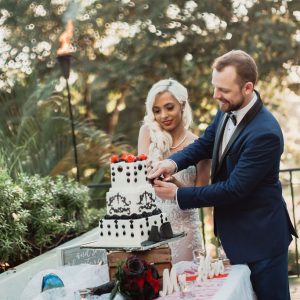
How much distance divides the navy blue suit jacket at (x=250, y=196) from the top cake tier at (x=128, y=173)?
22 centimetres

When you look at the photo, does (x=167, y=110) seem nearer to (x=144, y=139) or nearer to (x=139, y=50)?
(x=144, y=139)

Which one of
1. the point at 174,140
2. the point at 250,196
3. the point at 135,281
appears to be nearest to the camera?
the point at 135,281

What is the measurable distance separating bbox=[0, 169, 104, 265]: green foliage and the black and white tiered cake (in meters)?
1.36

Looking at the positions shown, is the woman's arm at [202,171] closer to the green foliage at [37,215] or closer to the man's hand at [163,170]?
the man's hand at [163,170]

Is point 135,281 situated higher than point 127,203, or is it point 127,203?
point 127,203

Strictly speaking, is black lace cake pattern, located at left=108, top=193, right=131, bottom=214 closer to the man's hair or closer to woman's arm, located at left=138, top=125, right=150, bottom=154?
the man's hair

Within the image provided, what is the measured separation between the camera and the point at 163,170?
11.1ft

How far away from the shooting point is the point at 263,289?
3.24 metres

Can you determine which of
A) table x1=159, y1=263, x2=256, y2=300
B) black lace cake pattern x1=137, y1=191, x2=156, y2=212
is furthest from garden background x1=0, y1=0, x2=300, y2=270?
table x1=159, y1=263, x2=256, y2=300

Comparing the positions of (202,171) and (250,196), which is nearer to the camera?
(250,196)

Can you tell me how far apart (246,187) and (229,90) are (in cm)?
46

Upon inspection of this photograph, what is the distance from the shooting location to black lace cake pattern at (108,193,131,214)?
311cm

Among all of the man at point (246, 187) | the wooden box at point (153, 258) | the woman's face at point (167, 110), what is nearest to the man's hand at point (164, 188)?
the man at point (246, 187)

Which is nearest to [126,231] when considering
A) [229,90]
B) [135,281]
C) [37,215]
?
[135,281]
